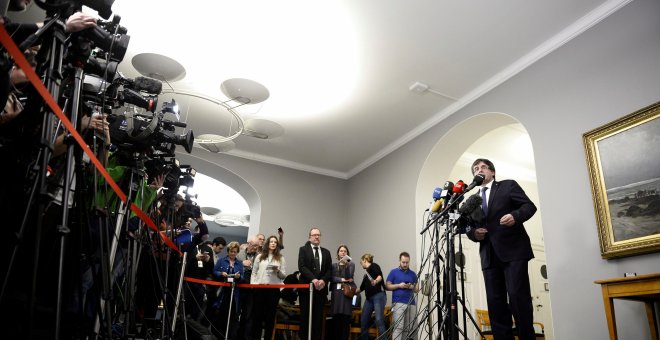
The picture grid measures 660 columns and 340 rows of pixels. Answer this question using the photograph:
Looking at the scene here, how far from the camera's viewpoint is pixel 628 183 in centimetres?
335

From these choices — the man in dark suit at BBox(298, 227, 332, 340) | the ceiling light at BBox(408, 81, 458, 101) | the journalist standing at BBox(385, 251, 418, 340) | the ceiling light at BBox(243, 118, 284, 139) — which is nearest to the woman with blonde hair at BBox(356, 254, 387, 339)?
the journalist standing at BBox(385, 251, 418, 340)

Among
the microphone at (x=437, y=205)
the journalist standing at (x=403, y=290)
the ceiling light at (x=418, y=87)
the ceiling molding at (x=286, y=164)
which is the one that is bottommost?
the journalist standing at (x=403, y=290)

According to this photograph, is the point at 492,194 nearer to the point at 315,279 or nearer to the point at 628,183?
the point at 628,183

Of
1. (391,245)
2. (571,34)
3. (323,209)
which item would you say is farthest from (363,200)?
(571,34)

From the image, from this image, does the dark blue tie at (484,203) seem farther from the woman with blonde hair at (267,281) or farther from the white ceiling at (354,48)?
the woman with blonde hair at (267,281)

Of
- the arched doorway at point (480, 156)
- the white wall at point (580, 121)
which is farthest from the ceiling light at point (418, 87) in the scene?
the white wall at point (580, 121)

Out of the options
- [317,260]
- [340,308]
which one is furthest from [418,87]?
[340,308]

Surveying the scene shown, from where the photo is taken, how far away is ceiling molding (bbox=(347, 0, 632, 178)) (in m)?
3.88

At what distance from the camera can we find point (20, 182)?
133 cm

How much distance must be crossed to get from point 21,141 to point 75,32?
1.73 feet

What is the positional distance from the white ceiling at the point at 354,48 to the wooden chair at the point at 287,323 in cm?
269

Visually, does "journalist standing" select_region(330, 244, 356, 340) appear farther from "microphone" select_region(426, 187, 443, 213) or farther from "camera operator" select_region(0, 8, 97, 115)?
"camera operator" select_region(0, 8, 97, 115)

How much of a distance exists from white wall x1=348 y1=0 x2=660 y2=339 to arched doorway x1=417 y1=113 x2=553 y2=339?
2.32 ft

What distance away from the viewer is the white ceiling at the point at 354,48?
4.06 m
